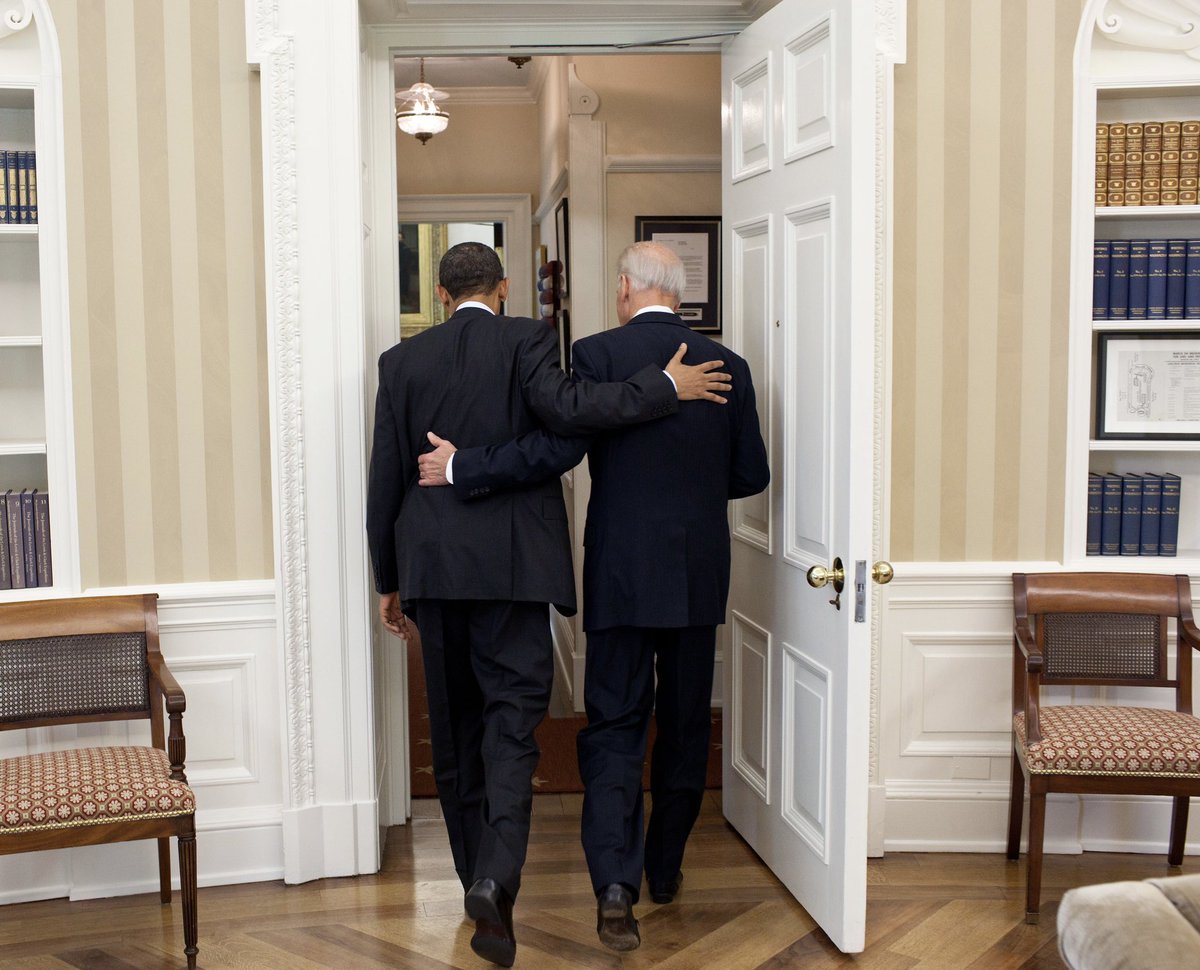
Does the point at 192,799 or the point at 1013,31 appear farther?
the point at 1013,31

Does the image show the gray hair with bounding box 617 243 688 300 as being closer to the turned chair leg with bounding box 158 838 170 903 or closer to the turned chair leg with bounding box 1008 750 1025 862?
the turned chair leg with bounding box 1008 750 1025 862

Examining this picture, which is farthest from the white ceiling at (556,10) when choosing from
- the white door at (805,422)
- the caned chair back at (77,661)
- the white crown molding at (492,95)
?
the white crown molding at (492,95)

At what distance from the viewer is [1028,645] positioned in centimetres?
339

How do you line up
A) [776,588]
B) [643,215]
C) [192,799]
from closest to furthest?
1. [192,799]
2. [776,588]
3. [643,215]

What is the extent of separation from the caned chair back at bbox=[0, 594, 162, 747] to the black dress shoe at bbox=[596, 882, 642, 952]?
4.04ft

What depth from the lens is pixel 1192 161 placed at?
3588 mm

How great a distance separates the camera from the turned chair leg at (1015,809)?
3.57 m

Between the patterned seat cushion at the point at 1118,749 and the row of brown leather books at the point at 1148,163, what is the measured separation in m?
1.49

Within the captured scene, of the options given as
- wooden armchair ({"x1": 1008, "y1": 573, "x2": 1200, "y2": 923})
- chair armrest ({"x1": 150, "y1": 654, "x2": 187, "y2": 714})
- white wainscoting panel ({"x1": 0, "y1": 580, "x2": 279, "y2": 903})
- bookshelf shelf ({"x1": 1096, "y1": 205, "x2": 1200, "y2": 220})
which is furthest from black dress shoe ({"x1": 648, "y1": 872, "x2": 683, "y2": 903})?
bookshelf shelf ({"x1": 1096, "y1": 205, "x2": 1200, "y2": 220})

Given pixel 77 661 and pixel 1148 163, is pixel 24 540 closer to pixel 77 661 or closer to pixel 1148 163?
pixel 77 661

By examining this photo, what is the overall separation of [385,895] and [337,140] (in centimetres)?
203

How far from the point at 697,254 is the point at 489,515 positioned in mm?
2364

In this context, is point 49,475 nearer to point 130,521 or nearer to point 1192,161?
point 130,521

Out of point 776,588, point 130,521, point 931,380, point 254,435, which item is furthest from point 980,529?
point 130,521
